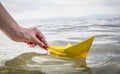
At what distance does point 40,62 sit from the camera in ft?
11.0

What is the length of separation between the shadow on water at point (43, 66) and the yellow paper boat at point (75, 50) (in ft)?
0.26

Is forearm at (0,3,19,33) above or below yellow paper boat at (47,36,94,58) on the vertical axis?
above

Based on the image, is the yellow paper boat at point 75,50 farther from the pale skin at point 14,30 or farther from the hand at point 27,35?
the pale skin at point 14,30

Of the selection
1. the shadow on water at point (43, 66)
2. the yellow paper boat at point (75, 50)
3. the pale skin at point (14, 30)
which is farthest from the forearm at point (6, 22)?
the yellow paper boat at point (75, 50)

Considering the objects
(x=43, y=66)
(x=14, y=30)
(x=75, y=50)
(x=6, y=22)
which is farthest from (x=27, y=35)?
(x=75, y=50)

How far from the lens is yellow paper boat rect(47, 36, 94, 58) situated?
3.26 m

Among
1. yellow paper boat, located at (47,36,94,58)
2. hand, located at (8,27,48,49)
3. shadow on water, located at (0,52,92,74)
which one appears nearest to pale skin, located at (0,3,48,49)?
hand, located at (8,27,48,49)

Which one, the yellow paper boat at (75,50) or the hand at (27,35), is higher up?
the hand at (27,35)

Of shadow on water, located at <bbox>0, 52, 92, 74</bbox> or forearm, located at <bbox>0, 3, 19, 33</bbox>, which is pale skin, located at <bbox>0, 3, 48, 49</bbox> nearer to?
forearm, located at <bbox>0, 3, 19, 33</bbox>

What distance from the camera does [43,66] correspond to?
308 centimetres

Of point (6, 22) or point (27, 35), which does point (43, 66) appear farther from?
point (6, 22)

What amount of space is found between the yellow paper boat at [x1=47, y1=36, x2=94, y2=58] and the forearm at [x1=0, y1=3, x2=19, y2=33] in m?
0.85

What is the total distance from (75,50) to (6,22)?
40.7 inches

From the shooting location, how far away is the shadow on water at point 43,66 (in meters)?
2.78
